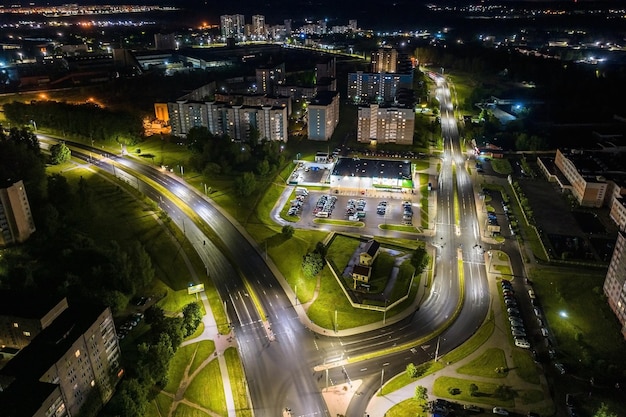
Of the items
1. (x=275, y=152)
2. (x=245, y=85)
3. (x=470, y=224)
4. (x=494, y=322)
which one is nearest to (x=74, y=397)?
(x=494, y=322)

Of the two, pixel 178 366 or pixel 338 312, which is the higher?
pixel 338 312

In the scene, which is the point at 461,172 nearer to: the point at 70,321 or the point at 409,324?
the point at 409,324

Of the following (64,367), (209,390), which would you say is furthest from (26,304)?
(209,390)

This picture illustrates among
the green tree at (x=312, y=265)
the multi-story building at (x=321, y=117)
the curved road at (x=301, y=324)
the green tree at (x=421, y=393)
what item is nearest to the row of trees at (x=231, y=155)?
the multi-story building at (x=321, y=117)

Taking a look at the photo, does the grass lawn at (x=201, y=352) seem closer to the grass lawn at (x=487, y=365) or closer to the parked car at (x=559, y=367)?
the grass lawn at (x=487, y=365)

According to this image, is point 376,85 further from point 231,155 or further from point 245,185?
point 245,185

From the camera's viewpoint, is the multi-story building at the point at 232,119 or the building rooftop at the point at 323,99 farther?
the building rooftop at the point at 323,99

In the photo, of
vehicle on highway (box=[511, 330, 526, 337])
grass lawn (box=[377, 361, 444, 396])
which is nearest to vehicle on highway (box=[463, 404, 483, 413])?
grass lawn (box=[377, 361, 444, 396])

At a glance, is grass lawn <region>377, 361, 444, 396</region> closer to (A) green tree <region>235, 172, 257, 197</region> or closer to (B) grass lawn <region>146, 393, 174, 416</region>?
(B) grass lawn <region>146, 393, 174, 416</region>
